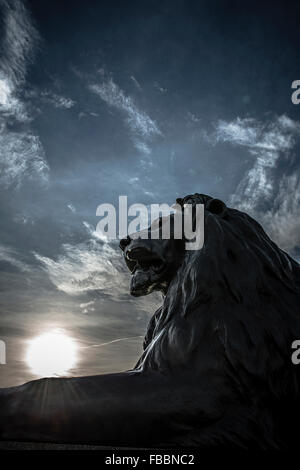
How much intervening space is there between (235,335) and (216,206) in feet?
3.82

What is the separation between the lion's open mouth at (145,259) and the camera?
2.77 meters

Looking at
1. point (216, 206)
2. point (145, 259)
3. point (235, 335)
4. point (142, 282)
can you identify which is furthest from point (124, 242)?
point (235, 335)

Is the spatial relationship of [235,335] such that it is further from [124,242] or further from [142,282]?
[124,242]

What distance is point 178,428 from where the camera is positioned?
5.82ft

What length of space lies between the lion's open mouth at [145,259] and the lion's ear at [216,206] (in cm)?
60

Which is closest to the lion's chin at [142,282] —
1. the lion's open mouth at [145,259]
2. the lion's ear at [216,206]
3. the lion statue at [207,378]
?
the lion's open mouth at [145,259]

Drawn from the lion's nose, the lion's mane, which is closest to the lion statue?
the lion's mane

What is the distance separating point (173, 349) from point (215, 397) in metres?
0.38

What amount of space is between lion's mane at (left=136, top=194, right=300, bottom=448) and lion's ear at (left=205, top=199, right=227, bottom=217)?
0.62 feet

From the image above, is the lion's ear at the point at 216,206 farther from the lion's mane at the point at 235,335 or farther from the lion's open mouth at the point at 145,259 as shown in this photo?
the lion's open mouth at the point at 145,259

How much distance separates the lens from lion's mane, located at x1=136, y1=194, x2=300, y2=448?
189 centimetres
